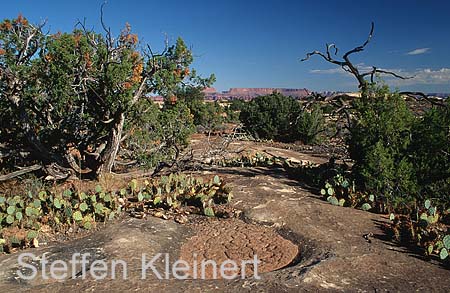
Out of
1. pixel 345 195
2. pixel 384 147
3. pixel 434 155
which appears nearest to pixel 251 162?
pixel 345 195

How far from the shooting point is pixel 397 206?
6746 millimetres

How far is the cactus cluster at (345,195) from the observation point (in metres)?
6.87

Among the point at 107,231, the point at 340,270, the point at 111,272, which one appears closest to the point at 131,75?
the point at 107,231

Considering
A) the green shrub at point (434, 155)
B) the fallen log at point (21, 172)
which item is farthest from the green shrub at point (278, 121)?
the fallen log at point (21, 172)

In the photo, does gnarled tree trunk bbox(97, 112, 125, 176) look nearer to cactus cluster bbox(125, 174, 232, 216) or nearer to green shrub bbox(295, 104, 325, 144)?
cactus cluster bbox(125, 174, 232, 216)

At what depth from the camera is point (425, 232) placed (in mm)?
5250

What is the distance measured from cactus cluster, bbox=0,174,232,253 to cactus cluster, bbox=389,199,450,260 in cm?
278

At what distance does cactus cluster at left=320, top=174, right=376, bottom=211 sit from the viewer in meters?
6.87

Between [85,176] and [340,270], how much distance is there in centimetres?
620

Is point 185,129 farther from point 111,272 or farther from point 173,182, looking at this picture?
point 111,272

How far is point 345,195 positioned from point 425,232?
209cm

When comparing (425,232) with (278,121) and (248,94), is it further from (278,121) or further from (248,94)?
(248,94)

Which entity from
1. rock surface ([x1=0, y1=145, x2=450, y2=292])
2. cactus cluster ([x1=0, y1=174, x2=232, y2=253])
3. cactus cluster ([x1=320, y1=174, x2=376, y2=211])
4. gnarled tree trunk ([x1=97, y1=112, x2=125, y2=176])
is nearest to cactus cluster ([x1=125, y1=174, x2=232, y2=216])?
cactus cluster ([x1=0, y1=174, x2=232, y2=253])

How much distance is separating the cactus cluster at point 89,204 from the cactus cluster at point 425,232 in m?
2.78
